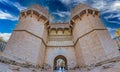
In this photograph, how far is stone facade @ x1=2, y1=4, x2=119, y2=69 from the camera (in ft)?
37.7

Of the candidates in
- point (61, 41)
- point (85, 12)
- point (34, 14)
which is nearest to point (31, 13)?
point (34, 14)

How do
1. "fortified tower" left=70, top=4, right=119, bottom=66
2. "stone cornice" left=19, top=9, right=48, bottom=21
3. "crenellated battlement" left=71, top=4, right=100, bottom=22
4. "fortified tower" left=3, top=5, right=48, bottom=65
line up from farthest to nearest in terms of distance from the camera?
"stone cornice" left=19, top=9, right=48, bottom=21
"crenellated battlement" left=71, top=4, right=100, bottom=22
"fortified tower" left=3, top=5, right=48, bottom=65
"fortified tower" left=70, top=4, right=119, bottom=66

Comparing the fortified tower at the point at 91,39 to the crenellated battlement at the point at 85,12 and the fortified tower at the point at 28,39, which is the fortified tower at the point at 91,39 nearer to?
the crenellated battlement at the point at 85,12

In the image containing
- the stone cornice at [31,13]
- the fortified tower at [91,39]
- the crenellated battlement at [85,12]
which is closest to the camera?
the fortified tower at [91,39]

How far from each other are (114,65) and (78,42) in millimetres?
6488

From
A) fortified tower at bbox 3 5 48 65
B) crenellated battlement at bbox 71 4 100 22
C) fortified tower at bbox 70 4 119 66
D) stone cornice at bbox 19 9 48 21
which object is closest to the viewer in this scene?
fortified tower at bbox 70 4 119 66

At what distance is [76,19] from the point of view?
1648 cm

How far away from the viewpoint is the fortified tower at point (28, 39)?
451 inches

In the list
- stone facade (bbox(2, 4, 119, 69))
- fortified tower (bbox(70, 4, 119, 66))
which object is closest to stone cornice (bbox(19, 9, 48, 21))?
stone facade (bbox(2, 4, 119, 69))

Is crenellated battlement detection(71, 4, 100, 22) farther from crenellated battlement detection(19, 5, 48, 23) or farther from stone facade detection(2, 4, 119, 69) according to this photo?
crenellated battlement detection(19, 5, 48, 23)

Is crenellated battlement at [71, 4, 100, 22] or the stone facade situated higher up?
crenellated battlement at [71, 4, 100, 22]

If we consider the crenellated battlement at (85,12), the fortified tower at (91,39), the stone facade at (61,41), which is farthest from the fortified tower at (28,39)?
the fortified tower at (91,39)

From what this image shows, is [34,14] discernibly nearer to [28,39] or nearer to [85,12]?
[28,39]

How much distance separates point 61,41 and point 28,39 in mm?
5249
